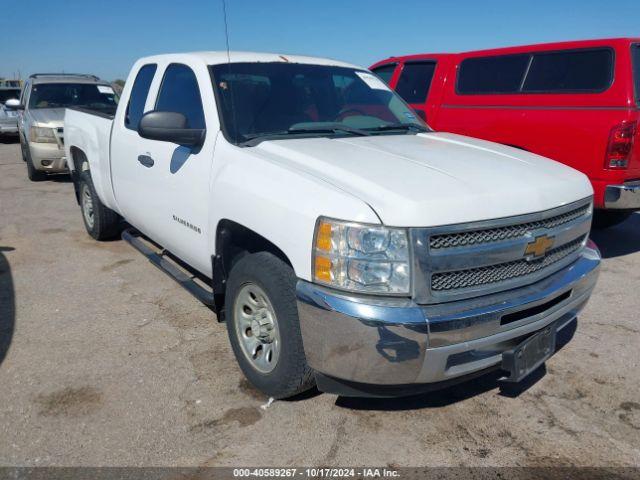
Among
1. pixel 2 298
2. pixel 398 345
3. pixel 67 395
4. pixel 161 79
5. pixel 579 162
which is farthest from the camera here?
pixel 579 162

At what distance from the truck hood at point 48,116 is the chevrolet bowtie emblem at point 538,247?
8822 mm

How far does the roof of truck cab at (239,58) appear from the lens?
373cm

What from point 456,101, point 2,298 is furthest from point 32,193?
point 456,101

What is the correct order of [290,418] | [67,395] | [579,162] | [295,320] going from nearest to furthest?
[295,320] < [290,418] < [67,395] < [579,162]

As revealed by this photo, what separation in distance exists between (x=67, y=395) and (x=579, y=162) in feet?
16.4

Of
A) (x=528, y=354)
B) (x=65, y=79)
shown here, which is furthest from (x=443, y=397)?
(x=65, y=79)

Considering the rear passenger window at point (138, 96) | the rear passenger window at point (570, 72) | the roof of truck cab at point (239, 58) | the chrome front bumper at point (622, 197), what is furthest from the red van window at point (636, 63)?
the rear passenger window at point (138, 96)

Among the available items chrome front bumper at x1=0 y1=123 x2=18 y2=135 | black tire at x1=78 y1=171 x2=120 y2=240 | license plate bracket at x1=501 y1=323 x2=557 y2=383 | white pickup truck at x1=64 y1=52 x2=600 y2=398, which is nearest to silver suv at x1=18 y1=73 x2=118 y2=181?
black tire at x1=78 y1=171 x2=120 y2=240

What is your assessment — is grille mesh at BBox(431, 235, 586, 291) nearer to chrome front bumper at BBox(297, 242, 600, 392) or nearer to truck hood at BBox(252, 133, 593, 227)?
chrome front bumper at BBox(297, 242, 600, 392)

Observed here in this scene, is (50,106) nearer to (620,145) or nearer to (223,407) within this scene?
(223,407)

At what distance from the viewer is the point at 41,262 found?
5480 millimetres

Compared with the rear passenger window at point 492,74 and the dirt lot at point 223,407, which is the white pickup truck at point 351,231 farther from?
the rear passenger window at point 492,74

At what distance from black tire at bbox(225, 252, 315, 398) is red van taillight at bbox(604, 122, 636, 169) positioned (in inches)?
157

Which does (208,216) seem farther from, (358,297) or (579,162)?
(579,162)
